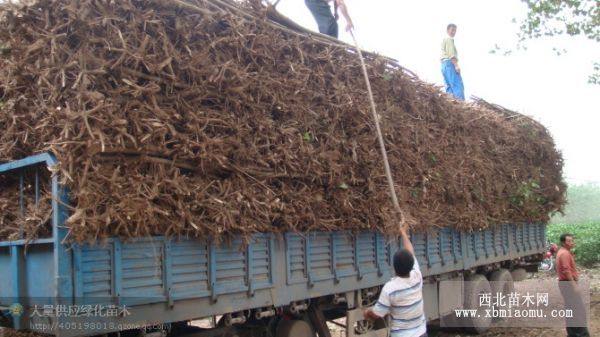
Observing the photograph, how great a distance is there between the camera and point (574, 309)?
7.40 m

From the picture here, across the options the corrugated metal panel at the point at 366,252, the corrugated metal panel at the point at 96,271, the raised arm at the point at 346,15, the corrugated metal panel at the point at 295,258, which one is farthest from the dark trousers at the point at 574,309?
the corrugated metal panel at the point at 96,271

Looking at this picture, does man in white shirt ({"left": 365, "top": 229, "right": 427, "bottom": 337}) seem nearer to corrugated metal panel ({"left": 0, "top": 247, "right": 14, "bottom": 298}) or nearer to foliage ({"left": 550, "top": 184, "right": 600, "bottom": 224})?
corrugated metal panel ({"left": 0, "top": 247, "right": 14, "bottom": 298})

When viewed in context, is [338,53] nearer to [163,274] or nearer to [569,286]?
[163,274]

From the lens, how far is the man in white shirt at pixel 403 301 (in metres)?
4.22

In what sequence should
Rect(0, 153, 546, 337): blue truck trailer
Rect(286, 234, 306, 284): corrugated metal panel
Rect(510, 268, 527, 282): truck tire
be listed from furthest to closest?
1. Rect(510, 268, 527, 282): truck tire
2. Rect(286, 234, 306, 284): corrugated metal panel
3. Rect(0, 153, 546, 337): blue truck trailer

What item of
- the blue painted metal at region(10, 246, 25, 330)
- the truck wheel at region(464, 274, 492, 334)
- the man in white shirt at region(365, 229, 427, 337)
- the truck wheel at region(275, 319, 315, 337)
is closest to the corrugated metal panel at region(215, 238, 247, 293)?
the truck wheel at region(275, 319, 315, 337)

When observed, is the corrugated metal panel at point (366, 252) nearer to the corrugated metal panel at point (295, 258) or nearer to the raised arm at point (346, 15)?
the corrugated metal panel at point (295, 258)

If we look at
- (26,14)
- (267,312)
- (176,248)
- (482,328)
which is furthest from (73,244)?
(482,328)

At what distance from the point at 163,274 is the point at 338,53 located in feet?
10.1

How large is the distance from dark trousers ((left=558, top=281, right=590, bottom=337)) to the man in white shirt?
4.02 m

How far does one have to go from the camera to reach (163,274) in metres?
3.84

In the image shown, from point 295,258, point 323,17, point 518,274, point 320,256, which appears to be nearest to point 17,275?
point 295,258

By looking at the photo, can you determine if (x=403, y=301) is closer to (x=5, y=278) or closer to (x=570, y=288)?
(x=5, y=278)

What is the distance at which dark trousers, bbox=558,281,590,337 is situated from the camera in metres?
7.30
